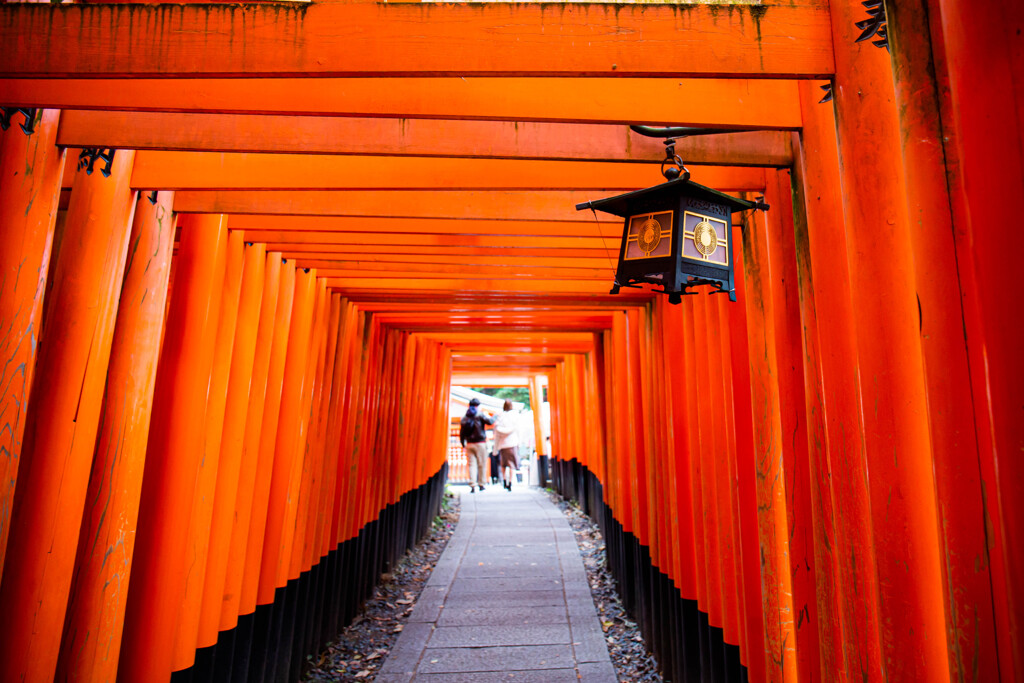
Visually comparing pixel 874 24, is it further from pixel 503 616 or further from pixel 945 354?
pixel 503 616

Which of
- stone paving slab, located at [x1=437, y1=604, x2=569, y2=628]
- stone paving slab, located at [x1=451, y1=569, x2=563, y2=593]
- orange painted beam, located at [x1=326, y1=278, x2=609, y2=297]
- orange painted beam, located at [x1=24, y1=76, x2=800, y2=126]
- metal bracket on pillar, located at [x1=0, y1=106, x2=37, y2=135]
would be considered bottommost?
stone paving slab, located at [x1=437, y1=604, x2=569, y2=628]

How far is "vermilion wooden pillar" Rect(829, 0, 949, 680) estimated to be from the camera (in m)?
1.88

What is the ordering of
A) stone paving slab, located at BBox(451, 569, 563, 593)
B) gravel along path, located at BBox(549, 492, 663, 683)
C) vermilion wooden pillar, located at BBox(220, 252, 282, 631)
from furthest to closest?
stone paving slab, located at BBox(451, 569, 563, 593) < gravel along path, located at BBox(549, 492, 663, 683) < vermilion wooden pillar, located at BBox(220, 252, 282, 631)

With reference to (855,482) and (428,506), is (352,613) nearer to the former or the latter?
(428,506)

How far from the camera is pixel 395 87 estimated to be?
2.47 m

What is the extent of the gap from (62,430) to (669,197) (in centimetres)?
279

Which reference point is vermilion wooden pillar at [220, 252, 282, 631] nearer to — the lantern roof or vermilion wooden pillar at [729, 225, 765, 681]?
the lantern roof

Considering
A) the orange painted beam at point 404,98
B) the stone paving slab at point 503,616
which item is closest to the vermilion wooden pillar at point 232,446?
the orange painted beam at point 404,98

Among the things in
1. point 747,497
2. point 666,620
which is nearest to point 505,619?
point 666,620

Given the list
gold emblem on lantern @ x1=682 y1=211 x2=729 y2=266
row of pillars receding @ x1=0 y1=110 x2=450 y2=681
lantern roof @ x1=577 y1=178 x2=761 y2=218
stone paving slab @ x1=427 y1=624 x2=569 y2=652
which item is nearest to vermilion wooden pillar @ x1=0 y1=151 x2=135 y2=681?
row of pillars receding @ x1=0 y1=110 x2=450 y2=681

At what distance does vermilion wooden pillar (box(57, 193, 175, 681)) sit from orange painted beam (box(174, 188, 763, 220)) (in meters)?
0.33

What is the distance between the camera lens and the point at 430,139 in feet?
9.39

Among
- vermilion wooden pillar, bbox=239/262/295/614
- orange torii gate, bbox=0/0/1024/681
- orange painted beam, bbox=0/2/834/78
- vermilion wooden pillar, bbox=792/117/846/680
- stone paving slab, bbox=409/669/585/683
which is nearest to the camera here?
orange torii gate, bbox=0/0/1024/681

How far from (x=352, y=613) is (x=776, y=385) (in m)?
5.63
